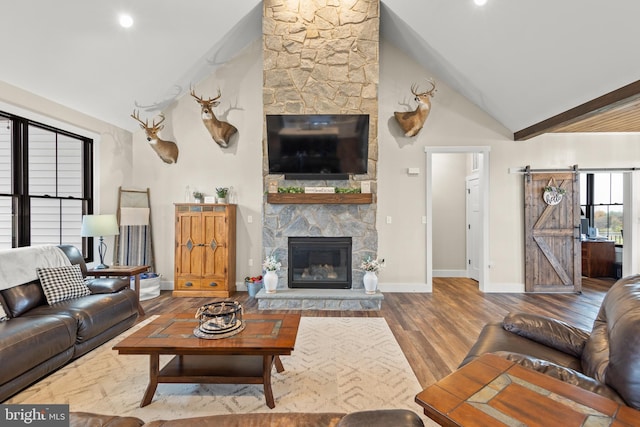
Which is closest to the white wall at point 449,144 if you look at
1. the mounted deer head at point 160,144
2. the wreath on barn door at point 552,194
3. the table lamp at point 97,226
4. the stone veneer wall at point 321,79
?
the wreath on barn door at point 552,194

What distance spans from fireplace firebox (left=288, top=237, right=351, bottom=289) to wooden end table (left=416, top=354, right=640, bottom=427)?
3.36 meters

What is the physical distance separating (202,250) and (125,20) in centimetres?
316

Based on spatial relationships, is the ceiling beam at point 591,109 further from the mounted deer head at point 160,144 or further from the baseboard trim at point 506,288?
the mounted deer head at point 160,144

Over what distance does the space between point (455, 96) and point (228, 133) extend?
3904mm

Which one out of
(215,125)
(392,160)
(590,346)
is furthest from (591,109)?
(215,125)

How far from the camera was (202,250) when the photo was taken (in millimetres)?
4957

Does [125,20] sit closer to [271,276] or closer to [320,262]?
[271,276]

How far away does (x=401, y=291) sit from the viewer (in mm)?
5312

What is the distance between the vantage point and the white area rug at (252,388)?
6.91 ft

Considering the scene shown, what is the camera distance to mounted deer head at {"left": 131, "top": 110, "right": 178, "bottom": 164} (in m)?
4.96

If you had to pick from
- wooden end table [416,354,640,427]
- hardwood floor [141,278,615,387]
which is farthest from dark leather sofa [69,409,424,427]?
A: hardwood floor [141,278,615,387]

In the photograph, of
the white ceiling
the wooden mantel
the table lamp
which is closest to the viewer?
the white ceiling

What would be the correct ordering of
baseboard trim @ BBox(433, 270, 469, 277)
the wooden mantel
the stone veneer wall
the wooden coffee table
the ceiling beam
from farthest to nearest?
baseboard trim @ BBox(433, 270, 469, 277) → the stone veneer wall → the wooden mantel → the ceiling beam → the wooden coffee table

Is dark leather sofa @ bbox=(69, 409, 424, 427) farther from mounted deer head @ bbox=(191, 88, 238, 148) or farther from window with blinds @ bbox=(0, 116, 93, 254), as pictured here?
mounted deer head @ bbox=(191, 88, 238, 148)
